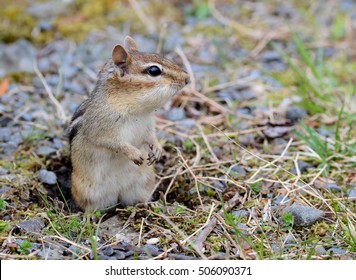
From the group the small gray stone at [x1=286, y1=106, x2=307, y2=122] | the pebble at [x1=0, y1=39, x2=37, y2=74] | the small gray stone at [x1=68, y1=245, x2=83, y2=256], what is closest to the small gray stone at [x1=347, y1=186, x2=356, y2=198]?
the small gray stone at [x1=286, y1=106, x2=307, y2=122]

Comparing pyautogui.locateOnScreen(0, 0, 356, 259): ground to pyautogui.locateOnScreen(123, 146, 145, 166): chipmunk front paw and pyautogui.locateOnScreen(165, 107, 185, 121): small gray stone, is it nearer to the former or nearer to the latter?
pyautogui.locateOnScreen(165, 107, 185, 121): small gray stone

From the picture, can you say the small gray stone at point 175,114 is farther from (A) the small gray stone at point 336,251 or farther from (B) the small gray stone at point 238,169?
(A) the small gray stone at point 336,251

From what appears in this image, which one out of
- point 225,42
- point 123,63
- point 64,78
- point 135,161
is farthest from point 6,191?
point 225,42

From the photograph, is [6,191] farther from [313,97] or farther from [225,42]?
[225,42]

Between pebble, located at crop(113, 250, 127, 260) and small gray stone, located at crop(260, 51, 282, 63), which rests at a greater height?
small gray stone, located at crop(260, 51, 282, 63)

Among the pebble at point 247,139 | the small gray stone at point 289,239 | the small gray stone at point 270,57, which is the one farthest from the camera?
the small gray stone at point 270,57

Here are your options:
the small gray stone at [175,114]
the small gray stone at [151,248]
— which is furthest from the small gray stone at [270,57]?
the small gray stone at [151,248]

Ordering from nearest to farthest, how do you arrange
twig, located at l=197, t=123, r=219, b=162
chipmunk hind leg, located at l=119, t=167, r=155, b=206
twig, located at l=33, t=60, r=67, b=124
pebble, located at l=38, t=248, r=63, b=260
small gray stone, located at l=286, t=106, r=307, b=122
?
pebble, located at l=38, t=248, r=63, b=260, chipmunk hind leg, located at l=119, t=167, r=155, b=206, twig, located at l=197, t=123, r=219, b=162, twig, located at l=33, t=60, r=67, b=124, small gray stone, located at l=286, t=106, r=307, b=122

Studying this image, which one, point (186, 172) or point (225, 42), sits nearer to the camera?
point (186, 172)
